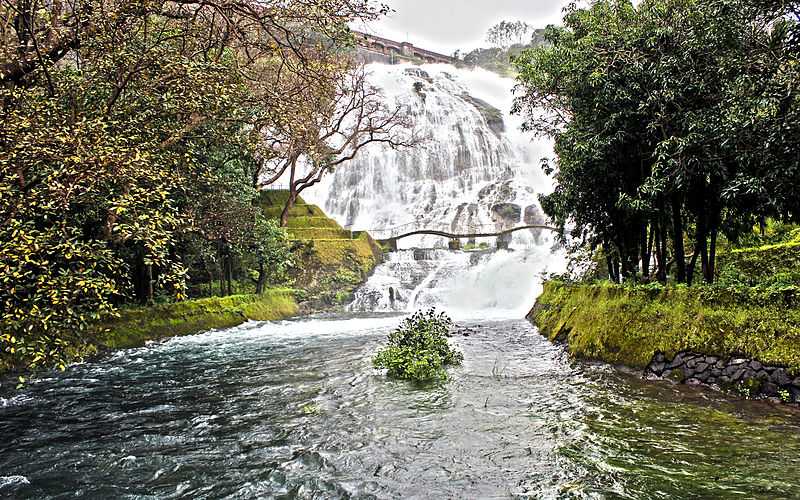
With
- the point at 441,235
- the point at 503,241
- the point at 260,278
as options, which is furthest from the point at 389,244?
the point at 260,278

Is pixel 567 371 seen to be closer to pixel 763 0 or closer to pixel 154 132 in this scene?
pixel 763 0

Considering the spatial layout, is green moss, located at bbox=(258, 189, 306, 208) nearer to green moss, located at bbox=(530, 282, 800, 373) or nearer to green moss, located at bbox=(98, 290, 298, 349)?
green moss, located at bbox=(98, 290, 298, 349)

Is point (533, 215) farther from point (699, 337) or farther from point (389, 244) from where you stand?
point (699, 337)

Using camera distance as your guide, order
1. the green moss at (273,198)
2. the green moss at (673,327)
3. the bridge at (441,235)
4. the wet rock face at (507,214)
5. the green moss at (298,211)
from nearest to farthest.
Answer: the green moss at (673,327) → the green moss at (298,211) → the green moss at (273,198) → the bridge at (441,235) → the wet rock face at (507,214)

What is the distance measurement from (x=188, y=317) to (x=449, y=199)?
27.0 m

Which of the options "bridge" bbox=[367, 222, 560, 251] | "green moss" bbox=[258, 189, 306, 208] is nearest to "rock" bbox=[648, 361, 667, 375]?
"bridge" bbox=[367, 222, 560, 251]

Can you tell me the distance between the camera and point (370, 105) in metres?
28.8

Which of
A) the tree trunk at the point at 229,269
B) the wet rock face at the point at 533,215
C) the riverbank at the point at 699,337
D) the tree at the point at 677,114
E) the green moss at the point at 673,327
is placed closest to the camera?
the riverbank at the point at 699,337

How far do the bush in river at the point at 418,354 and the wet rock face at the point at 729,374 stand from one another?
4.03m

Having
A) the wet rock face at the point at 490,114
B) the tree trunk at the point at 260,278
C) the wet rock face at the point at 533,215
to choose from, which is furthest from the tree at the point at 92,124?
the wet rock face at the point at 490,114

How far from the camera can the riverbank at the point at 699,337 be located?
25.5 feet

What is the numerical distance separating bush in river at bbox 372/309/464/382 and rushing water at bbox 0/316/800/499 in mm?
374

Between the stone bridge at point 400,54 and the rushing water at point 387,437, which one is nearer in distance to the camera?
the rushing water at point 387,437

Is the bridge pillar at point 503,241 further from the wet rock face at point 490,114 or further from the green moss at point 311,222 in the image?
the wet rock face at point 490,114
